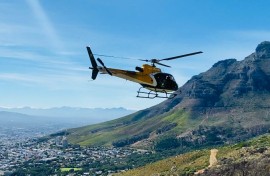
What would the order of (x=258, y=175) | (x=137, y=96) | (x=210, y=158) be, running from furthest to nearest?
(x=210, y=158), (x=258, y=175), (x=137, y=96)

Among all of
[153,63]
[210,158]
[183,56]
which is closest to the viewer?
[183,56]

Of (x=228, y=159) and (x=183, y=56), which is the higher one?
(x=183, y=56)

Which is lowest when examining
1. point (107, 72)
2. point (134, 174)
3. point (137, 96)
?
point (134, 174)

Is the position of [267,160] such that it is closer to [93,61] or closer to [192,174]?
[192,174]

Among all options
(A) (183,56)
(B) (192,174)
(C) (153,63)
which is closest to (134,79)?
(C) (153,63)

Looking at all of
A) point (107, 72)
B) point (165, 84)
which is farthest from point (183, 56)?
point (107, 72)

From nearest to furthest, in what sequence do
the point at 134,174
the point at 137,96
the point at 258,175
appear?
the point at 137,96
the point at 258,175
the point at 134,174

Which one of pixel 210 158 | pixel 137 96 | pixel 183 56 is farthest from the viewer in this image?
pixel 210 158

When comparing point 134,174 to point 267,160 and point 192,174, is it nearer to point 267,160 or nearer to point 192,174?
point 192,174

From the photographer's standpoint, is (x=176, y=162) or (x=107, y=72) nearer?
(x=107, y=72)
